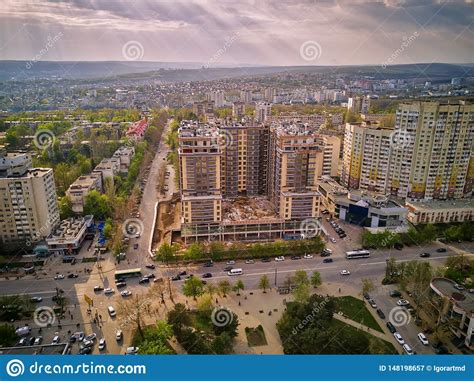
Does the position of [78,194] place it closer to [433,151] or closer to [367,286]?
[367,286]

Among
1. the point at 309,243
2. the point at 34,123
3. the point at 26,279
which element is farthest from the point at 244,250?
the point at 34,123

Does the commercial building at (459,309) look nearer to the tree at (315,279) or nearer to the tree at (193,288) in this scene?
the tree at (315,279)

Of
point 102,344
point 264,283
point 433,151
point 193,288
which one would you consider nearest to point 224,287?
point 193,288

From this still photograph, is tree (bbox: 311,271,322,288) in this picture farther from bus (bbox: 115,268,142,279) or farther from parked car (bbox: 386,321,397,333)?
bus (bbox: 115,268,142,279)

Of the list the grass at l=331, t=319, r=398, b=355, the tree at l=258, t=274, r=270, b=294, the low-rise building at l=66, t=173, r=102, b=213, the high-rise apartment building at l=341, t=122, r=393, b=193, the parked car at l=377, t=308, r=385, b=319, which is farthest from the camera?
the high-rise apartment building at l=341, t=122, r=393, b=193

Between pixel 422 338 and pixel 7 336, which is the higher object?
pixel 7 336

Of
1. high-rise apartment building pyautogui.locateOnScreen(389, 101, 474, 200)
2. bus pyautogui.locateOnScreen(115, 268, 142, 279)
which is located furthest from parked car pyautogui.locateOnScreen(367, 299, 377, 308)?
high-rise apartment building pyautogui.locateOnScreen(389, 101, 474, 200)

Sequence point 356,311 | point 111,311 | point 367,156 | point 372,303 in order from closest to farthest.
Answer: point 111,311
point 356,311
point 372,303
point 367,156
